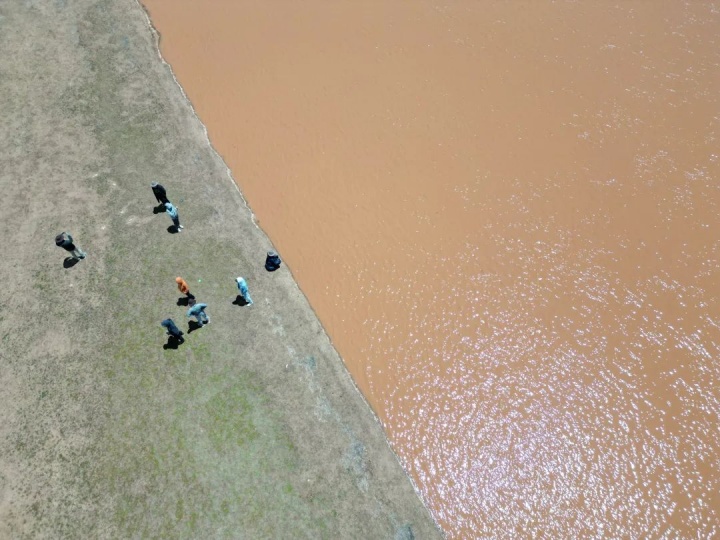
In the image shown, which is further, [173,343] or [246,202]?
[246,202]

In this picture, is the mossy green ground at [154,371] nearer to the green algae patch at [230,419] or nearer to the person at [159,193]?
the green algae patch at [230,419]

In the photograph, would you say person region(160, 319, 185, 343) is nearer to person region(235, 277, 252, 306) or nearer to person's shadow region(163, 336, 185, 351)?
person's shadow region(163, 336, 185, 351)

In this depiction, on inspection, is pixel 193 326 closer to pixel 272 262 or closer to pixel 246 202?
pixel 272 262

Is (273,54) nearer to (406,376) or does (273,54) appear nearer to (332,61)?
(332,61)

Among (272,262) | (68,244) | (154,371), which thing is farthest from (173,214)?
(154,371)

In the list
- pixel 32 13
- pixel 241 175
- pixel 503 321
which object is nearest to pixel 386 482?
pixel 503 321
